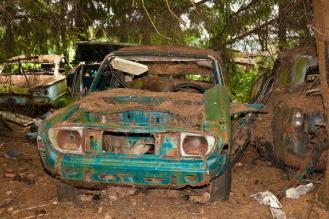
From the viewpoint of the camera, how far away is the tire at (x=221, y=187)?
A: 12.6 ft

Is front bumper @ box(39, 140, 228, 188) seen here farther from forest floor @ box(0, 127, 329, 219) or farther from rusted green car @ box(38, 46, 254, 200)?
forest floor @ box(0, 127, 329, 219)

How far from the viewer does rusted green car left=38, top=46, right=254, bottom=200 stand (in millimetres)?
3424

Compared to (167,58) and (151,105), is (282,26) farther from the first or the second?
(151,105)

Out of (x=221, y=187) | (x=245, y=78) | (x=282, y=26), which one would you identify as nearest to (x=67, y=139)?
(x=221, y=187)

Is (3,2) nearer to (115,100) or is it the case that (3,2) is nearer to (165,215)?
(115,100)

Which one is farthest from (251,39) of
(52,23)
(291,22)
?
(52,23)

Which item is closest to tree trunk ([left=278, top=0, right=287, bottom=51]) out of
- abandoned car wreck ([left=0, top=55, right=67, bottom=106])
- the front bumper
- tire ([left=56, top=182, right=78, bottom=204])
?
the front bumper

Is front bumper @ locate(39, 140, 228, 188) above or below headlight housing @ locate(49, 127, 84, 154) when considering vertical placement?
below

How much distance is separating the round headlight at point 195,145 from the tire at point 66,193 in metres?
1.30

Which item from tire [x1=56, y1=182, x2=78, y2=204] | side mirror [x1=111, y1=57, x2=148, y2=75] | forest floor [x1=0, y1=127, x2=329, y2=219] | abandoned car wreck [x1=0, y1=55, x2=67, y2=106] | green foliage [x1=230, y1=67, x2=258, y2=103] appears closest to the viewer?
forest floor [x1=0, y1=127, x2=329, y2=219]

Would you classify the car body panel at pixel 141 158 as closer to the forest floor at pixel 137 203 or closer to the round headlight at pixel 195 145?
the round headlight at pixel 195 145

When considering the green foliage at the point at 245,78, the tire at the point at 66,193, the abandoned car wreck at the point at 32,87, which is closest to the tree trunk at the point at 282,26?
the green foliage at the point at 245,78

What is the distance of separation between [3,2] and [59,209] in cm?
285

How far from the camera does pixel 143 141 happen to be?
420cm
